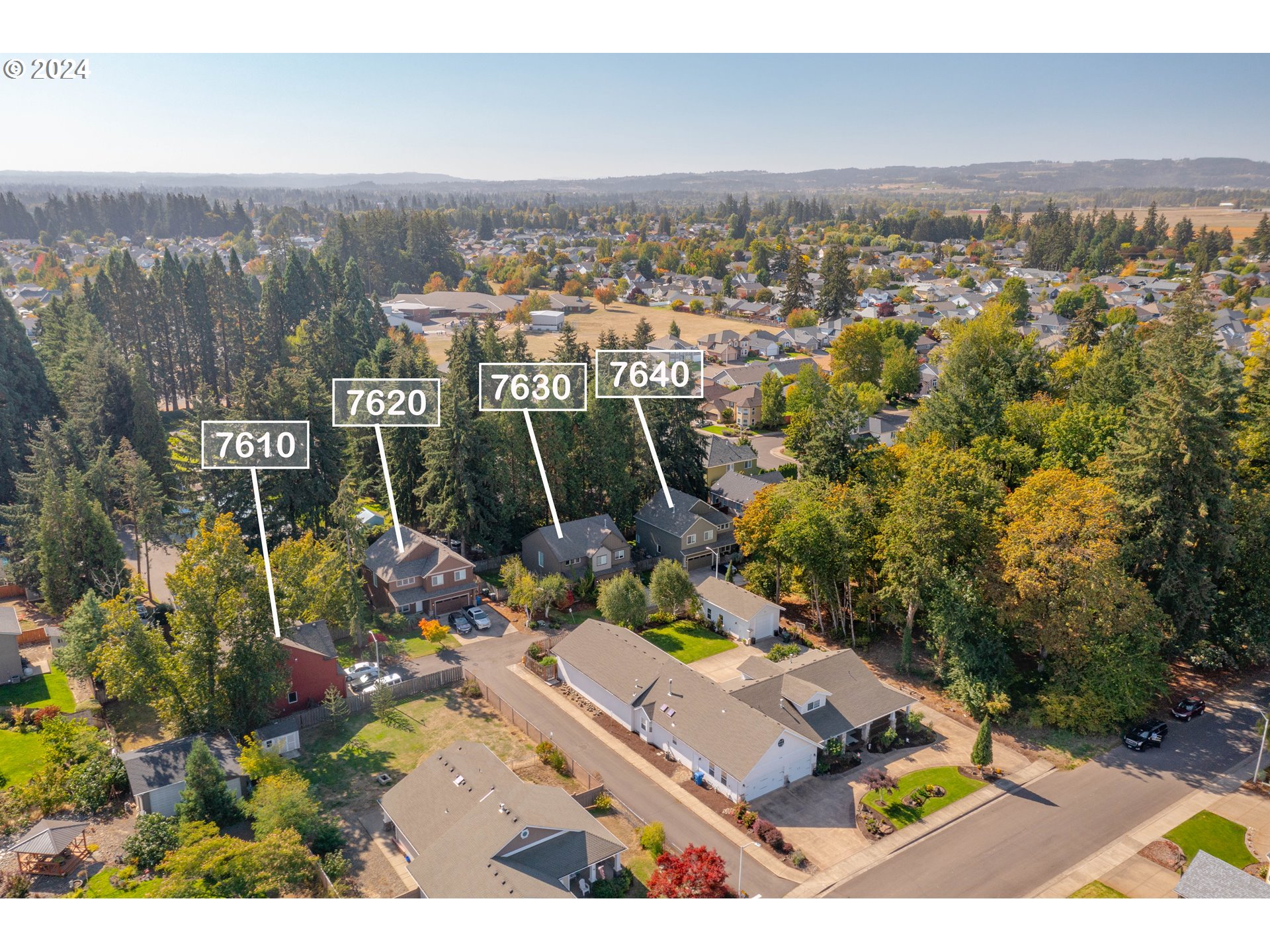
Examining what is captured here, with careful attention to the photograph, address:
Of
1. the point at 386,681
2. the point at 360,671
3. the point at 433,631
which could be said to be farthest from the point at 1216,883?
the point at 360,671

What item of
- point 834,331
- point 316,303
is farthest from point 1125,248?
point 316,303

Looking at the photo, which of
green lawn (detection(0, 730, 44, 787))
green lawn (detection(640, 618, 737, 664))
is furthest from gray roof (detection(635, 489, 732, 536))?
green lawn (detection(0, 730, 44, 787))

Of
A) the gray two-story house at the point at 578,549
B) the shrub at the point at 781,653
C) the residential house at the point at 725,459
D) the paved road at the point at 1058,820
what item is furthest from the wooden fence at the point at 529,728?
the residential house at the point at 725,459

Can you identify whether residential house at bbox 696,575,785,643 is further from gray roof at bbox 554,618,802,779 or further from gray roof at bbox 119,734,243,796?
gray roof at bbox 119,734,243,796

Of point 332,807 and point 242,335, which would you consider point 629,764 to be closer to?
point 332,807

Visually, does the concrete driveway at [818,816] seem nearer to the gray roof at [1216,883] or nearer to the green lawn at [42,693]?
the gray roof at [1216,883]

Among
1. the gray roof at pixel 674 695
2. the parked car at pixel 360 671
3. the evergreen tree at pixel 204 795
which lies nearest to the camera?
the evergreen tree at pixel 204 795

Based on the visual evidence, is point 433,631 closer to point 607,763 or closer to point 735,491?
point 607,763
